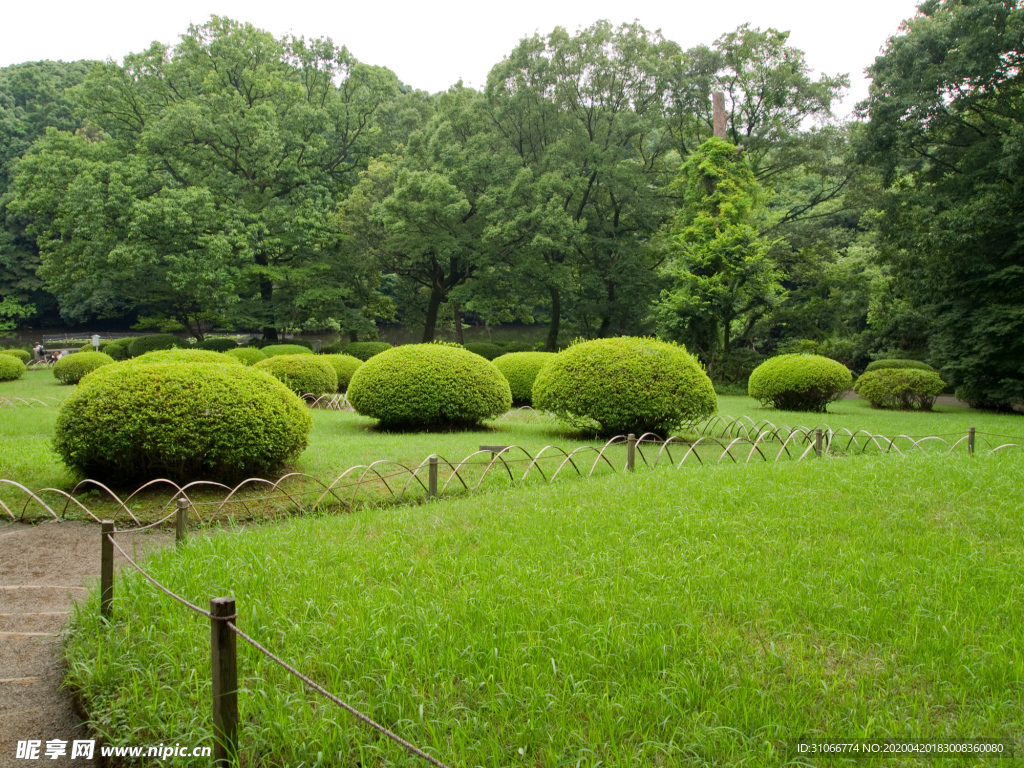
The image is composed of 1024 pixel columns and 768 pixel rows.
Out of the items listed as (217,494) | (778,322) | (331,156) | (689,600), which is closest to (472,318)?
(331,156)

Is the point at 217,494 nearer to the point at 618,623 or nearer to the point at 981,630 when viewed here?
the point at 618,623

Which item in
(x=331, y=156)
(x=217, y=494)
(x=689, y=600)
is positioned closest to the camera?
(x=689, y=600)

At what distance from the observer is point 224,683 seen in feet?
7.10

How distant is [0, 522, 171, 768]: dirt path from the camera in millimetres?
2721

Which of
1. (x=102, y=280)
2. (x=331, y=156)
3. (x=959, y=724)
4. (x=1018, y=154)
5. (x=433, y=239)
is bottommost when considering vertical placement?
(x=959, y=724)

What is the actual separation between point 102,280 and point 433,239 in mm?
12818

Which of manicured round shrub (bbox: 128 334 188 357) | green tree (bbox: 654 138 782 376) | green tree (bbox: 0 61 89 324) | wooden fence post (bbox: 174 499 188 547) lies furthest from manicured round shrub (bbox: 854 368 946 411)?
green tree (bbox: 0 61 89 324)

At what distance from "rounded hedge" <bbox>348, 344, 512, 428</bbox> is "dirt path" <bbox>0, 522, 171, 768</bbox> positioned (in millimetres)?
5767

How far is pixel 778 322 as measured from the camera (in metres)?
28.4

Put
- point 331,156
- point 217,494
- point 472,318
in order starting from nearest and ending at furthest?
1. point 217,494
2. point 331,156
3. point 472,318

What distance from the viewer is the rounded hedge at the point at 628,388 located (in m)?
10.4

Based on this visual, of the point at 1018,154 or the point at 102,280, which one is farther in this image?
the point at 102,280

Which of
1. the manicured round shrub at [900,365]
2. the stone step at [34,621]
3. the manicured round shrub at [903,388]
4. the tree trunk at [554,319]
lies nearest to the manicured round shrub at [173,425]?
the stone step at [34,621]

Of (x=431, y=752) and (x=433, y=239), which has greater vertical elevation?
Result: (x=433, y=239)
